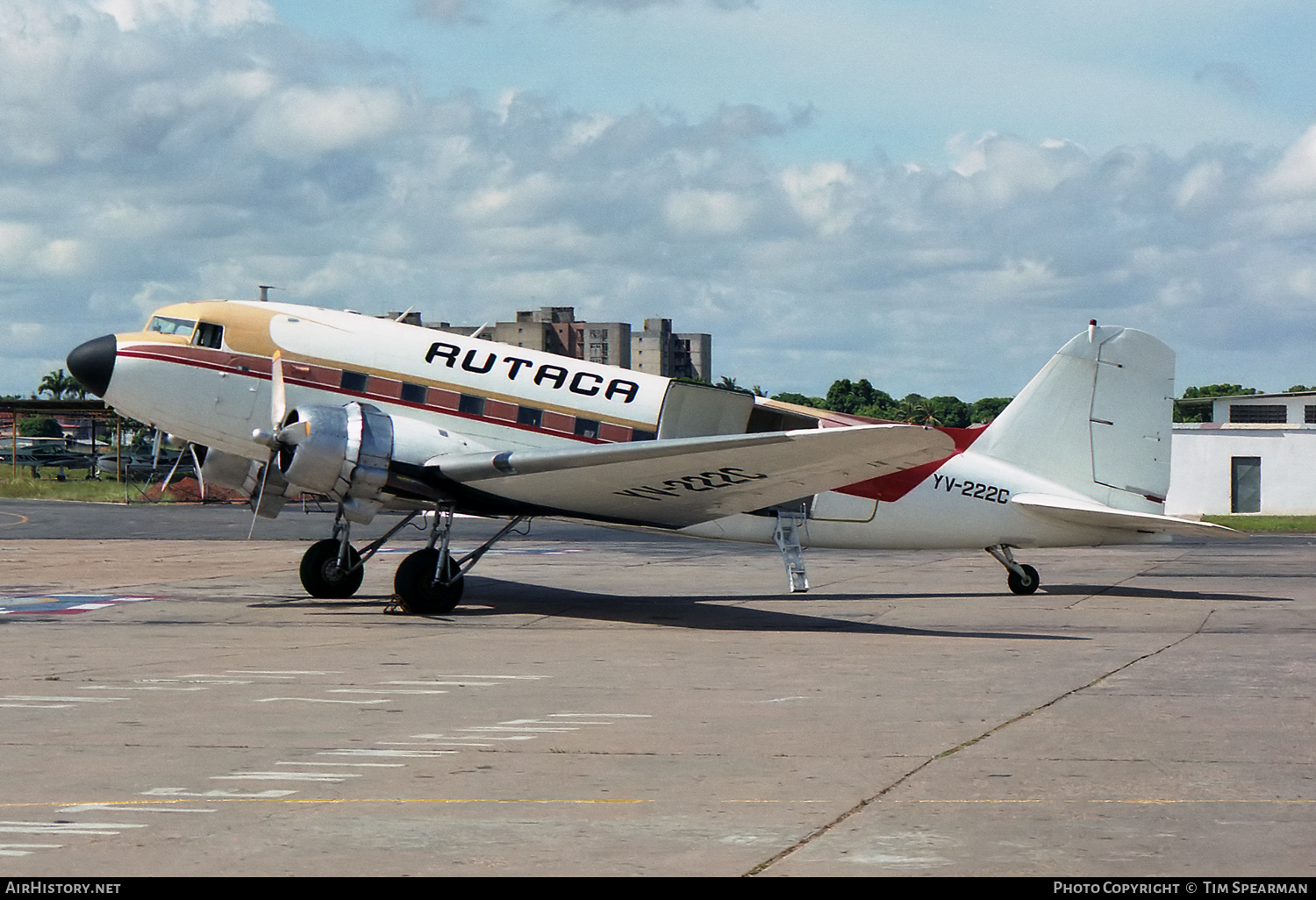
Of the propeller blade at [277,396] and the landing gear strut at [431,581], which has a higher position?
the propeller blade at [277,396]

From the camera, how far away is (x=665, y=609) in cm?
2128

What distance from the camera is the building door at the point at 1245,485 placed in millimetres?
60844

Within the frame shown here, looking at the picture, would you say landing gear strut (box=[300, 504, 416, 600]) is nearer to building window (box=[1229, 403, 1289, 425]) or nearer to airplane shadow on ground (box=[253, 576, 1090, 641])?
airplane shadow on ground (box=[253, 576, 1090, 641])

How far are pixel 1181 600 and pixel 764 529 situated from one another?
7570 mm

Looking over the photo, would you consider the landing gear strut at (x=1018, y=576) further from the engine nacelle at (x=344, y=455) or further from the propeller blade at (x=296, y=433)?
the propeller blade at (x=296, y=433)

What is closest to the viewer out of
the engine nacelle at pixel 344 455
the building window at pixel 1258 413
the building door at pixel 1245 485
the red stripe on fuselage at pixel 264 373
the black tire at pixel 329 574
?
the engine nacelle at pixel 344 455

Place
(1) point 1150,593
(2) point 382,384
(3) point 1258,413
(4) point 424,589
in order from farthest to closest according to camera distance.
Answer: (3) point 1258,413 → (1) point 1150,593 → (2) point 382,384 → (4) point 424,589

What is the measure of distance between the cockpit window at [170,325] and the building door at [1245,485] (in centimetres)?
5342

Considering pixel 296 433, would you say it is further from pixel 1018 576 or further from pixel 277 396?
pixel 1018 576

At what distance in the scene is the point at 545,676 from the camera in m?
13.4

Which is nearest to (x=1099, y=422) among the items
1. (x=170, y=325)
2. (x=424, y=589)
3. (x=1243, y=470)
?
(x=424, y=589)

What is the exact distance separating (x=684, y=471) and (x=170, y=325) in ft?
31.1

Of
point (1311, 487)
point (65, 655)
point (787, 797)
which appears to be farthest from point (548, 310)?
point (787, 797)

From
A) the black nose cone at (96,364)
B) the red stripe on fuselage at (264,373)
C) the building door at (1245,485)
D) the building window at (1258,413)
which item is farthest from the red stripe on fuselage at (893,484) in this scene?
the building window at (1258,413)
